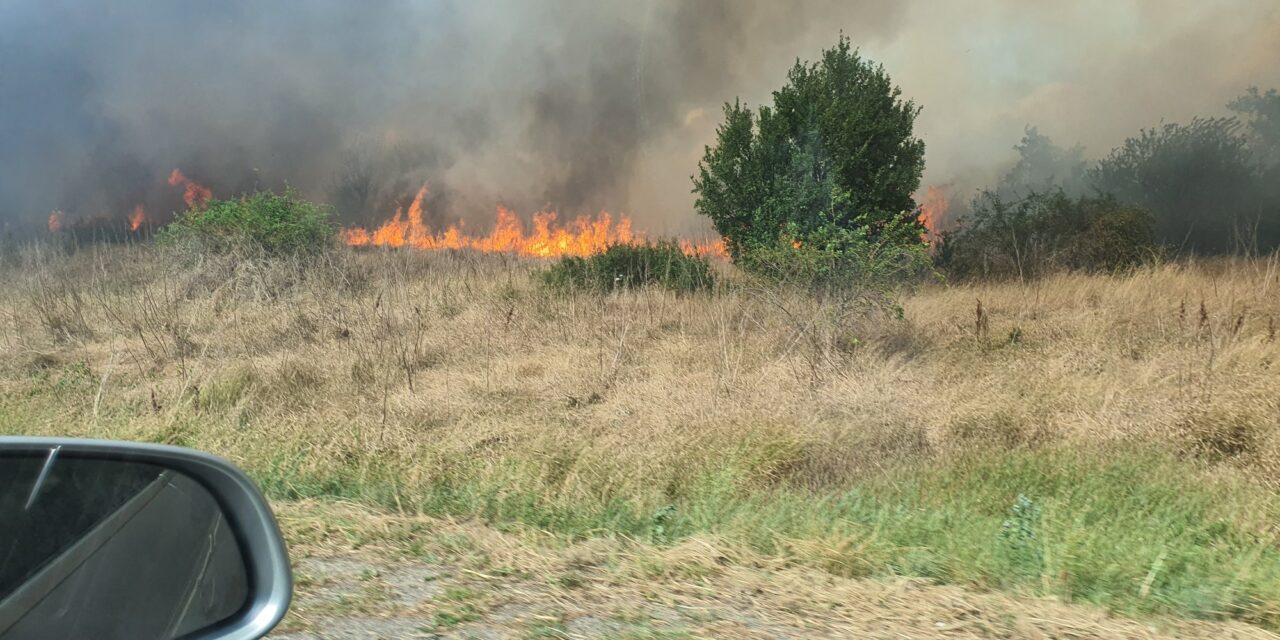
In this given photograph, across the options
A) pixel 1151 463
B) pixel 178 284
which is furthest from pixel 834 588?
pixel 178 284

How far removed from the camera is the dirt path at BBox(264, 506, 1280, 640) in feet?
10.3

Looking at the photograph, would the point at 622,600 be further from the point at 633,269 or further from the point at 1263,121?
the point at 1263,121

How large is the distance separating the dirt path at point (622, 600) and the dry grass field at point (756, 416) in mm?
164

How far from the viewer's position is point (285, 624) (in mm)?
3203

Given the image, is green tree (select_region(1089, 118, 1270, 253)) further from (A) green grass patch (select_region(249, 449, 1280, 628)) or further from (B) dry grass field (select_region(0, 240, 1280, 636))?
(A) green grass patch (select_region(249, 449, 1280, 628))

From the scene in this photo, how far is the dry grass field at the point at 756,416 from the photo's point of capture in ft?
14.1

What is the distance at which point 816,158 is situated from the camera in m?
15.8

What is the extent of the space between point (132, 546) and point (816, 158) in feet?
50.0

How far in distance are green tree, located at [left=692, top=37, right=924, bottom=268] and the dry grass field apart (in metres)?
3.43

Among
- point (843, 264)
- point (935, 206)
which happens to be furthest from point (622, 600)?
point (935, 206)

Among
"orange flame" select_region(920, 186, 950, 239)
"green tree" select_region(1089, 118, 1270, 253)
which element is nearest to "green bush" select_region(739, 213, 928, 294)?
"orange flame" select_region(920, 186, 950, 239)

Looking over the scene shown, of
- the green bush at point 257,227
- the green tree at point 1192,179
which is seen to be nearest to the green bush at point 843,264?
the green bush at point 257,227

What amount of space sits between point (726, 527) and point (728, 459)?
1.39 m

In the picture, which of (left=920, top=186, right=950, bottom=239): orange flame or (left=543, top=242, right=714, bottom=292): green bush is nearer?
(left=543, top=242, right=714, bottom=292): green bush
